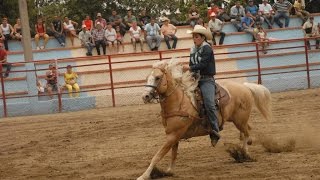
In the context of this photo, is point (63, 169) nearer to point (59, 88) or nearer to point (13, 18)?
point (59, 88)

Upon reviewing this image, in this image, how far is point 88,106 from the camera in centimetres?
2131

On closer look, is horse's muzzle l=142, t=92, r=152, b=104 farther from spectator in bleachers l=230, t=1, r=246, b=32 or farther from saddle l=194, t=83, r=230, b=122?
spectator in bleachers l=230, t=1, r=246, b=32

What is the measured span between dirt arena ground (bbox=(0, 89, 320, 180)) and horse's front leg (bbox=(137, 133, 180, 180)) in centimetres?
44

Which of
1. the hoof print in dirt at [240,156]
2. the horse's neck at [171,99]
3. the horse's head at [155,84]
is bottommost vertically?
the hoof print in dirt at [240,156]

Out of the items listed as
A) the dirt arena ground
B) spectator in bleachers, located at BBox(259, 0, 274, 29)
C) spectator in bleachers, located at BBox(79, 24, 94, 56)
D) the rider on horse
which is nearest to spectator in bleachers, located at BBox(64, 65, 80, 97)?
spectator in bleachers, located at BBox(79, 24, 94, 56)

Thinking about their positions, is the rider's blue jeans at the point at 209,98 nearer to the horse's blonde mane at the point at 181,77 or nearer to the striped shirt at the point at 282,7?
the horse's blonde mane at the point at 181,77

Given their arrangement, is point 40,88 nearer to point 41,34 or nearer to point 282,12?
point 41,34

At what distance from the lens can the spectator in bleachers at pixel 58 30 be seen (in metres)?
25.2

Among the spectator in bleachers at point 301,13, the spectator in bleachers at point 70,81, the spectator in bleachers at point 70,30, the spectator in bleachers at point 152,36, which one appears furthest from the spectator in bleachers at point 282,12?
the spectator in bleachers at point 70,81

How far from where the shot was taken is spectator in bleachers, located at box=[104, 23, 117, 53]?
2430 centimetres

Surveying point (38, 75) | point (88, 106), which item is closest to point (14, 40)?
point (38, 75)

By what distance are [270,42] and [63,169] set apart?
14467mm

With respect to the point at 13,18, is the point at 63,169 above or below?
below

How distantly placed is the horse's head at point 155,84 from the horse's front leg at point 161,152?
1.98ft
